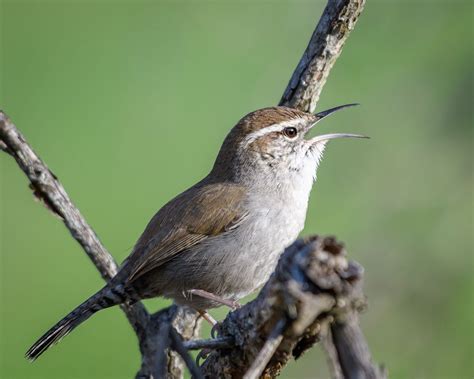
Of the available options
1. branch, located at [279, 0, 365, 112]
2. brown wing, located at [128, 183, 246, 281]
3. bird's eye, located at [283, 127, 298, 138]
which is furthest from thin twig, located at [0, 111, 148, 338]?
branch, located at [279, 0, 365, 112]

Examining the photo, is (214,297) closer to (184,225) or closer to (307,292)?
(184,225)

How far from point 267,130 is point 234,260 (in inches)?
35.1

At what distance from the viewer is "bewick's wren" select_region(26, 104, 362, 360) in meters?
4.43

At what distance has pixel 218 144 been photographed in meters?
9.17

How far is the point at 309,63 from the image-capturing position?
4391mm

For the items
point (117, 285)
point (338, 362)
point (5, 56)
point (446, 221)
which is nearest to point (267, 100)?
point (446, 221)

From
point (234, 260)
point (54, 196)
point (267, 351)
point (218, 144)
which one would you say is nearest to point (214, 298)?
point (234, 260)

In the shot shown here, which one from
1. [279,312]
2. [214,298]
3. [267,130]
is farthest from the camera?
[267,130]

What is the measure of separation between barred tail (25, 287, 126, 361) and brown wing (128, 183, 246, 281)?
0.52 feet

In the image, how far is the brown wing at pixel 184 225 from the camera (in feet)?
14.7

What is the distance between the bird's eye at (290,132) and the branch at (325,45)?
0.80 feet

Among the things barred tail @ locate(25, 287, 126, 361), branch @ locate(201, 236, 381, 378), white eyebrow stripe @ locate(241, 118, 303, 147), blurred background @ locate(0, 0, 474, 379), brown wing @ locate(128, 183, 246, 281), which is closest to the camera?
branch @ locate(201, 236, 381, 378)

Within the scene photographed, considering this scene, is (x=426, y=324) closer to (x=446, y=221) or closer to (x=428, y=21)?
(x=446, y=221)

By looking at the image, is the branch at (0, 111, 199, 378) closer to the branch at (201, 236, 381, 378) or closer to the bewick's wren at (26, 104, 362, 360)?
the bewick's wren at (26, 104, 362, 360)
